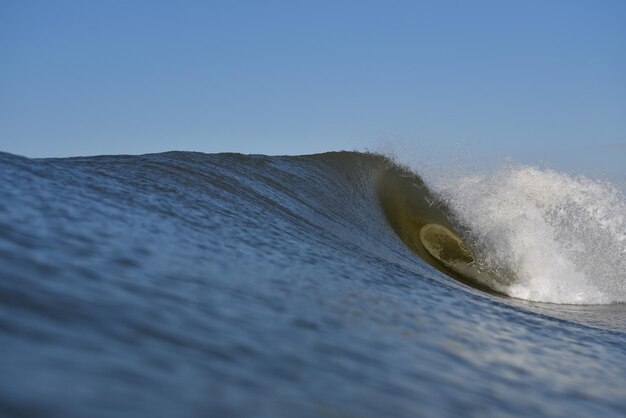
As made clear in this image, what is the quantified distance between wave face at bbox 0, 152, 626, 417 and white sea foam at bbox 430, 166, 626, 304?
4509 mm

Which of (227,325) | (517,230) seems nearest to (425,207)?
(517,230)

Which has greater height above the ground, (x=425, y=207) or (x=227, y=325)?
(x=425, y=207)

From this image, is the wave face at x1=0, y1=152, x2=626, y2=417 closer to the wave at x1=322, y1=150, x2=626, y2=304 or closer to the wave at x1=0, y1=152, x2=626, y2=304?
the wave at x1=0, y1=152, x2=626, y2=304

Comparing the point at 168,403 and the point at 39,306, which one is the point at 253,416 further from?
the point at 39,306

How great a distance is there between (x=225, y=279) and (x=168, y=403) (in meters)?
1.36

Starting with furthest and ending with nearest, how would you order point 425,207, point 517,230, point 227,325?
point 425,207 → point 517,230 → point 227,325

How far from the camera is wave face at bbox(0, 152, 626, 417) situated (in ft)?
4.53

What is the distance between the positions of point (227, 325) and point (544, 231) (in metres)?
9.29

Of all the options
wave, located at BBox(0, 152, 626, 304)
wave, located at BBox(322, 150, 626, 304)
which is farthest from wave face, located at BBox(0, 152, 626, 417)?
wave, located at BBox(322, 150, 626, 304)

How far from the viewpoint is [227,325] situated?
6.51 feet

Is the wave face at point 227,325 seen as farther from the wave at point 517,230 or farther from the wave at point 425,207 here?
the wave at point 517,230

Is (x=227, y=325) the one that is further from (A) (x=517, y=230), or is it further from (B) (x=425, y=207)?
(B) (x=425, y=207)

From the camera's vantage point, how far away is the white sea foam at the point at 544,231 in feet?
30.9

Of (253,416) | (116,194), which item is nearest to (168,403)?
(253,416)
